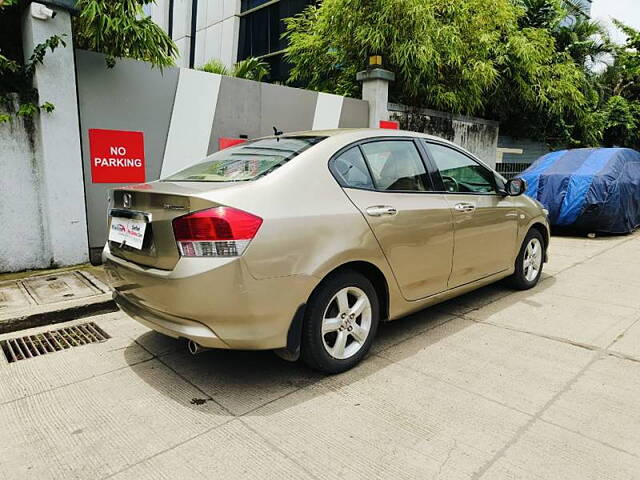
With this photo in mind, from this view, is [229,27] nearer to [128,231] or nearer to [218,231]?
[128,231]

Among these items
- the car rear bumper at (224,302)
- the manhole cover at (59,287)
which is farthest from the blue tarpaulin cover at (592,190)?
the manhole cover at (59,287)

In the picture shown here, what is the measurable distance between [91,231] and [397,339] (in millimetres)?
3640

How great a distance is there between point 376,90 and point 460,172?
445cm

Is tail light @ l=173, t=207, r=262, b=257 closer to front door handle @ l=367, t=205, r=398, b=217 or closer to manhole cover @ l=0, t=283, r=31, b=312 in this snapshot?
front door handle @ l=367, t=205, r=398, b=217

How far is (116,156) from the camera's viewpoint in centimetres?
517

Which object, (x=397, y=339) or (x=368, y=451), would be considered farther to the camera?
(x=397, y=339)

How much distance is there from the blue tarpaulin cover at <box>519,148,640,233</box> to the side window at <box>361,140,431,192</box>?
5651mm

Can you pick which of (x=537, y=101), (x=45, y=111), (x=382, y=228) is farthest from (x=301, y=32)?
(x=382, y=228)

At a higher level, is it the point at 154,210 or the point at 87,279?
the point at 154,210

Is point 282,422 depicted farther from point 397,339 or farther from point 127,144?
point 127,144

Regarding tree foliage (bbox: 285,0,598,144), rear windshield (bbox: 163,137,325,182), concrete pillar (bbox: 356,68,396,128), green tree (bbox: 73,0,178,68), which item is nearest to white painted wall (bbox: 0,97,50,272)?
green tree (bbox: 73,0,178,68)

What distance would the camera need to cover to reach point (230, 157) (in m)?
3.20

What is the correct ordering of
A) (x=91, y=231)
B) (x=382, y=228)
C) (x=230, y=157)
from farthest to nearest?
(x=91, y=231), (x=230, y=157), (x=382, y=228)

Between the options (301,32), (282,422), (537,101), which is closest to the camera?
(282,422)
